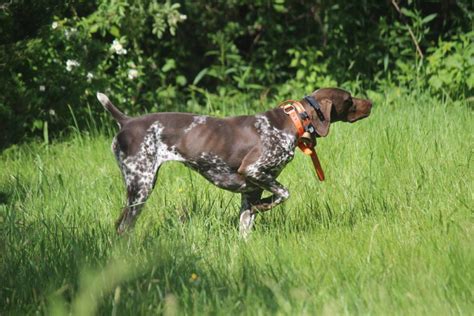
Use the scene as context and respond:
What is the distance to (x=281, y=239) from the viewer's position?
16.7 feet

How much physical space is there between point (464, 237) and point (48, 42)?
609 cm

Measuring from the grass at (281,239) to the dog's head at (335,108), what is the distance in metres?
0.57

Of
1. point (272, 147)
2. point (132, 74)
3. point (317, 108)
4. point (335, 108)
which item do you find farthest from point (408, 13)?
point (272, 147)

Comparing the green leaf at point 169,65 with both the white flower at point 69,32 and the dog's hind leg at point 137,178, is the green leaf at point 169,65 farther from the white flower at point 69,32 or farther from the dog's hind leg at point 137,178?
the dog's hind leg at point 137,178

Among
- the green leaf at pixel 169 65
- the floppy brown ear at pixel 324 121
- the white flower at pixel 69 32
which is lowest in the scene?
the green leaf at pixel 169 65

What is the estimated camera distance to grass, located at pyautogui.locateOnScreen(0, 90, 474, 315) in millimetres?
3947

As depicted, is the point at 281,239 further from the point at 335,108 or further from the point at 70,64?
the point at 70,64

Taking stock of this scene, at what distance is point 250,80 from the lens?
38.0ft

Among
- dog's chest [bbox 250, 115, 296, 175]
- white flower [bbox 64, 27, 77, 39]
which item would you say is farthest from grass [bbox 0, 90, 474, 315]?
white flower [bbox 64, 27, 77, 39]

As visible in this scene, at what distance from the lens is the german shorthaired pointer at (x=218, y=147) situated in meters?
5.43

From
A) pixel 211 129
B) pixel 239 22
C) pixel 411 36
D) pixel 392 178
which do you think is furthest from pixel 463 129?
pixel 239 22

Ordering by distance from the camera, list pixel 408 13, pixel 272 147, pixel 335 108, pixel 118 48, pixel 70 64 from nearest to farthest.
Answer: pixel 272 147
pixel 335 108
pixel 70 64
pixel 118 48
pixel 408 13

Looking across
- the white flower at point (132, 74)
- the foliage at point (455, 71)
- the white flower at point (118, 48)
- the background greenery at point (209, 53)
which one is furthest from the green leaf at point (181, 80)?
the foliage at point (455, 71)

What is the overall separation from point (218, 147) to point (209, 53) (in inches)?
225
